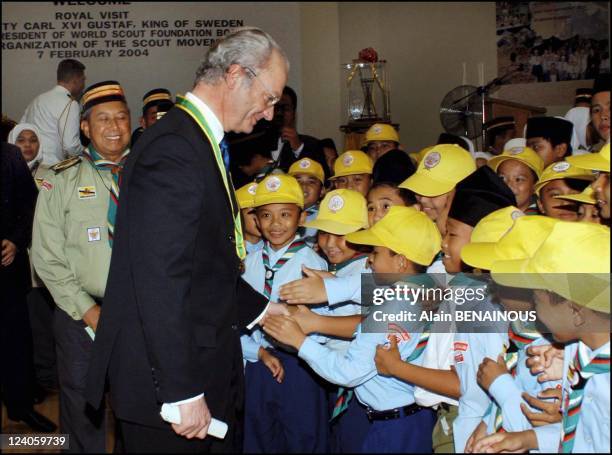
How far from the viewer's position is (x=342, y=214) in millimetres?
3268

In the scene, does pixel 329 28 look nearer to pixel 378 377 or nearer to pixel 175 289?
pixel 378 377

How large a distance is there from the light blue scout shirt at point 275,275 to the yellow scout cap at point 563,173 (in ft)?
3.40

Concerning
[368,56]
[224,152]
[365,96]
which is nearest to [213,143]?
[224,152]

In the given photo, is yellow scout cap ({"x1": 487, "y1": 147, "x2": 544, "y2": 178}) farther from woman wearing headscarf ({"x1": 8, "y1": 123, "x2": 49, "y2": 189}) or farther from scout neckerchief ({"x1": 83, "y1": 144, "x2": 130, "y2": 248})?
woman wearing headscarf ({"x1": 8, "y1": 123, "x2": 49, "y2": 189})

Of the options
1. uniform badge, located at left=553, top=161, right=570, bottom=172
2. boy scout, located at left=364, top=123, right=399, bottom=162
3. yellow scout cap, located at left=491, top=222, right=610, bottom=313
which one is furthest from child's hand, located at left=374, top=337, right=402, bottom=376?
boy scout, located at left=364, top=123, right=399, bottom=162

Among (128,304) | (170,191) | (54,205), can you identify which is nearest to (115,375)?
(128,304)

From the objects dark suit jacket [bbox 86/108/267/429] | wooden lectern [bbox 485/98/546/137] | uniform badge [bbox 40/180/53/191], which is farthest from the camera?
wooden lectern [bbox 485/98/546/137]

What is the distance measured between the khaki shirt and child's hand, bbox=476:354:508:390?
1.59m

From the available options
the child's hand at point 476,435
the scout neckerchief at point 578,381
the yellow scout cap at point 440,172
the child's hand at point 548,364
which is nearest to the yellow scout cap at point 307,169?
the yellow scout cap at point 440,172

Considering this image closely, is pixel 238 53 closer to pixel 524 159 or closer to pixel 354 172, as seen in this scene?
pixel 524 159

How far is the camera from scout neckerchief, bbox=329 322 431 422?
263 cm

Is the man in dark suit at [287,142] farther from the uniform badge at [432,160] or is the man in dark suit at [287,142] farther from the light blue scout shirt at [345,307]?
the light blue scout shirt at [345,307]

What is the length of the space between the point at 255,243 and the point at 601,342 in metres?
2.19

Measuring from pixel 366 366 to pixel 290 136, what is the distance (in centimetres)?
324
